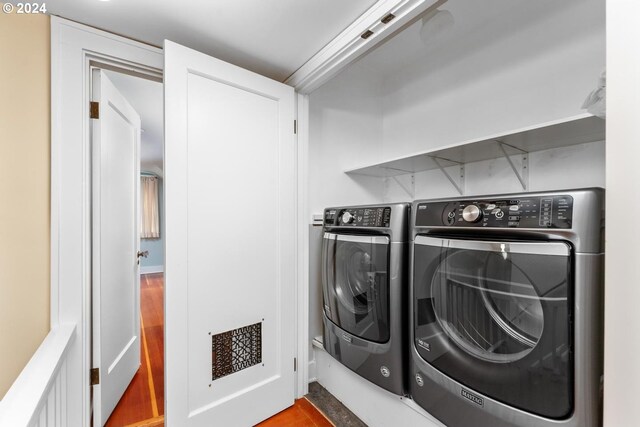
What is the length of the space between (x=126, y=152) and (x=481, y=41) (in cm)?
258

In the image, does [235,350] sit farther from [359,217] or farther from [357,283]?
[359,217]

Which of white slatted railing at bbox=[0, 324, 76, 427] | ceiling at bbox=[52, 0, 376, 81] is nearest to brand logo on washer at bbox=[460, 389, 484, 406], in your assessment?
white slatted railing at bbox=[0, 324, 76, 427]

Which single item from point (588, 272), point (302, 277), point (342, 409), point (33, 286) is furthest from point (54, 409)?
point (588, 272)

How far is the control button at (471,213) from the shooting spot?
1.02 meters

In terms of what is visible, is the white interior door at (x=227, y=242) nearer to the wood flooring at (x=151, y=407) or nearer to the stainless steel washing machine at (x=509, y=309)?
the wood flooring at (x=151, y=407)

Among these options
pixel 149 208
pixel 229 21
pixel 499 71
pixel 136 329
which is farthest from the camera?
pixel 149 208

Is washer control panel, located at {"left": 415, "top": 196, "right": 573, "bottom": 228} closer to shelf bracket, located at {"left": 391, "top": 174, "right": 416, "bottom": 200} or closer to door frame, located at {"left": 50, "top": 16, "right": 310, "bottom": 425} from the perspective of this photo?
shelf bracket, located at {"left": 391, "top": 174, "right": 416, "bottom": 200}

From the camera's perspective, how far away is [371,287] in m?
1.48

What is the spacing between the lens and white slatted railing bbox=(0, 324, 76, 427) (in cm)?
79

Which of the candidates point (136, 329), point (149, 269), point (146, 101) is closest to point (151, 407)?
point (136, 329)

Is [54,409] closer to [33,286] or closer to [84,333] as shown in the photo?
[84,333]

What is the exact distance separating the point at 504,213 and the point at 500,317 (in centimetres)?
36

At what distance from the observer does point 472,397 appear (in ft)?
3.30

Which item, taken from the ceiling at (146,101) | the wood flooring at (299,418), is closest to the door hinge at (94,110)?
the ceiling at (146,101)
